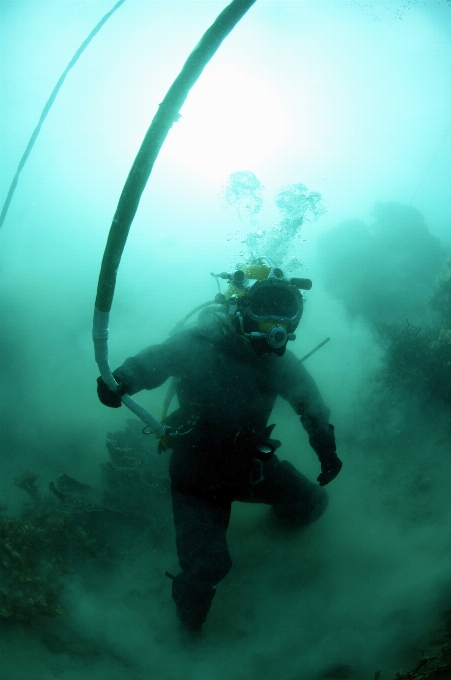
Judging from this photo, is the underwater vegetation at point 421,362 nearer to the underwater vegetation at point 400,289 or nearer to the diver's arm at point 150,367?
the underwater vegetation at point 400,289

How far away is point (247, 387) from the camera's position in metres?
3.39

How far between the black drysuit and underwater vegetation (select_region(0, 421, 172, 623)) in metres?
1.42

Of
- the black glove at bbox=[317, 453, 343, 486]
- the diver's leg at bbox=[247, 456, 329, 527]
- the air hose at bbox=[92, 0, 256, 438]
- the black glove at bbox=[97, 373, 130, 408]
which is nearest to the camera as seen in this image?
the air hose at bbox=[92, 0, 256, 438]

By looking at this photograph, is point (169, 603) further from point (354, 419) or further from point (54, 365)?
point (54, 365)

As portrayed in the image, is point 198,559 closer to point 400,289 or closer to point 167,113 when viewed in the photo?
point 167,113

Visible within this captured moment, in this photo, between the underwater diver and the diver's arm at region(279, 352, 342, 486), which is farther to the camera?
the diver's arm at region(279, 352, 342, 486)

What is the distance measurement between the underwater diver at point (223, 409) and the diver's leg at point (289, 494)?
0.28m

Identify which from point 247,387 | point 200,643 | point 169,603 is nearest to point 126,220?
point 247,387

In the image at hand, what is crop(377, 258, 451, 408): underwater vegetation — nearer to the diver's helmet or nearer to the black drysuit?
the black drysuit

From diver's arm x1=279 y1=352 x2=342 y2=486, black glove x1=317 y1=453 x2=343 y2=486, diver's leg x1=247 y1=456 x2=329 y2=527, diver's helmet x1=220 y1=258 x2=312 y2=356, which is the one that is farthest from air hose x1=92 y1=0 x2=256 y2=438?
diver's leg x1=247 y1=456 x2=329 y2=527

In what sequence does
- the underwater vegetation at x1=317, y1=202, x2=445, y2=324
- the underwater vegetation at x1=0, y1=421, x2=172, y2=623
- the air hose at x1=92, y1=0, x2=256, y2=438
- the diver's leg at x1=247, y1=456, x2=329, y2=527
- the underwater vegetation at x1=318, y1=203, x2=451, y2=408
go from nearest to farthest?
the air hose at x1=92, y1=0, x2=256, y2=438
the underwater vegetation at x1=0, y1=421, x2=172, y2=623
the diver's leg at x1=247, y1=456, x2=329, y2=527
the underwater vegetation at x1=318, y1=203, x2=451, y2=408
the underwater vegetation at x1=317, y1=202, x2=445, y2=324

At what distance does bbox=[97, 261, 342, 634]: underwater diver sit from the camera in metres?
3.03

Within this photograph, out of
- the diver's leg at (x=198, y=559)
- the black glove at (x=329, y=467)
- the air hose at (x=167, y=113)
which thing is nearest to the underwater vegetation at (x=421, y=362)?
the black glove at (x=329, y=467)

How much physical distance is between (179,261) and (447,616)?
2125 centimetres
